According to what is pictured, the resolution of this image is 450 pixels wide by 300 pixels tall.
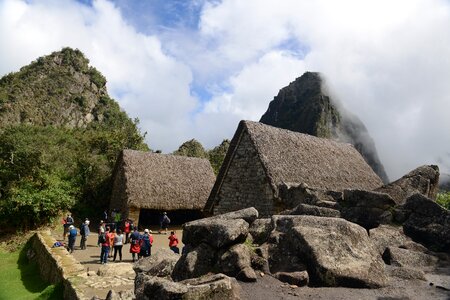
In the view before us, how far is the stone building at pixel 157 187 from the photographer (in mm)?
26000

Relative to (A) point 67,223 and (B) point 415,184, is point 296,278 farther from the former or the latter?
(A) point 67,223

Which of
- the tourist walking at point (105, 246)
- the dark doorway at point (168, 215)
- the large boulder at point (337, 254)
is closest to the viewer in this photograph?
the large boulder at point (337, 254)

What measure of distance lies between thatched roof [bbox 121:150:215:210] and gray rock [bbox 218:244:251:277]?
19543 millimetres

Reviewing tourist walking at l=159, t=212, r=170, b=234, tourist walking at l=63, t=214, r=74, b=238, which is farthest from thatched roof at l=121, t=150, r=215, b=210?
tourist walking at l=63, t=214, r=74, b=238

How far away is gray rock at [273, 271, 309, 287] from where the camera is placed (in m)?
6.34

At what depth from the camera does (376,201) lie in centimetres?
916

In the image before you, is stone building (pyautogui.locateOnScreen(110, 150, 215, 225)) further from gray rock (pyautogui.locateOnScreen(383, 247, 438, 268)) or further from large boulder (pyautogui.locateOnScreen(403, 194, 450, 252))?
gray rock (pyautogui.locateOnScreen(383, 247, 438, 268))

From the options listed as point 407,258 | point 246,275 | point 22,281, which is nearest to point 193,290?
point 246,275

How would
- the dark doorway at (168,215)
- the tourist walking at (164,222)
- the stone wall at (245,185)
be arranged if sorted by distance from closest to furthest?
the stone wall at (245,185), the tourist walking at (164,222), the dark doorway at (168,215)

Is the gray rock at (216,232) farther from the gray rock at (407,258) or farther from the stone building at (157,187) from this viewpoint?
the stone building at (157,187)

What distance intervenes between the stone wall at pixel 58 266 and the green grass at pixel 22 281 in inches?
12.6

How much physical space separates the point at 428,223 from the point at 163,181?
21.1m

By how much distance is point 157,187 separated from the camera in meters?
26.9

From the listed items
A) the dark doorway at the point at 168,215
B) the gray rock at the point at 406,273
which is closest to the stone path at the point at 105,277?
the gray rock at the point at 406,273
